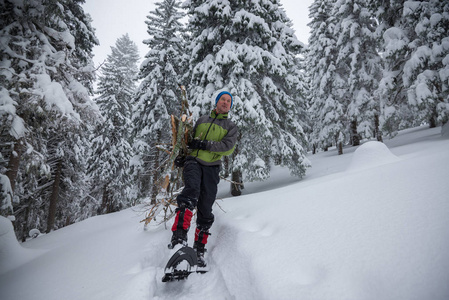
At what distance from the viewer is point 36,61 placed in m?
4.88

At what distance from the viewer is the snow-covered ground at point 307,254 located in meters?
1.46

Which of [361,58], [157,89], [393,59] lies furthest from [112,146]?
[361,58]

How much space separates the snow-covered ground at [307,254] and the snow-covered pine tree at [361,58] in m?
13.2

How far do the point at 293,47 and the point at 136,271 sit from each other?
1012 cm

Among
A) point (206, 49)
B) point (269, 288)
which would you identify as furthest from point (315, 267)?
point (206, 49)

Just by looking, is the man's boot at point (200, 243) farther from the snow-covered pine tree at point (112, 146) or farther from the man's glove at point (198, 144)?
A: the snow-covered pine tree at point (112, 146)

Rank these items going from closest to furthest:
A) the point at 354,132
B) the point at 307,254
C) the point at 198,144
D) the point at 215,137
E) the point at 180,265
Answer: the point at 307,254 → the point at 180,265 → the point at 198,144 → the point at 215,137 → the point at 354,132

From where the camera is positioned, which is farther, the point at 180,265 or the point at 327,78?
the point at 327,78

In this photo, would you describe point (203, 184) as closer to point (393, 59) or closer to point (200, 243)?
point (200, 243)

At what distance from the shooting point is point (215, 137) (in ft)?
10.8

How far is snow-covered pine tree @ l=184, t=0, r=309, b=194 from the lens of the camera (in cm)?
791

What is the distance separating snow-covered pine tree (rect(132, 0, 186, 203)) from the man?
28.4 feet

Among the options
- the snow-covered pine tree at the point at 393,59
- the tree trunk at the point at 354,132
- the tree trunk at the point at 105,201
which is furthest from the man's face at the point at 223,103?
the tree trunk at the point at 105,201

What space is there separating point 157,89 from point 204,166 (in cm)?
1029
